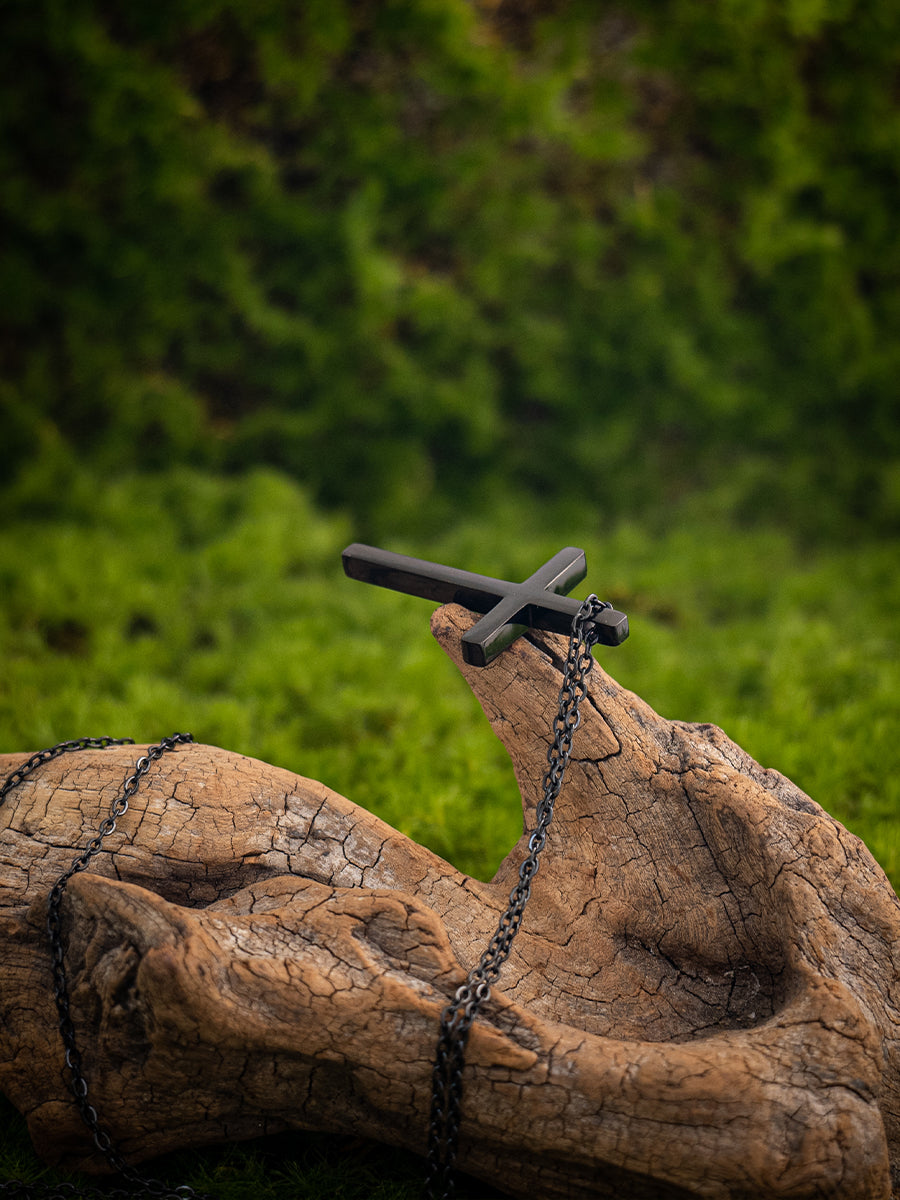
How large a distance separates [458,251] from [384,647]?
3.02 meters

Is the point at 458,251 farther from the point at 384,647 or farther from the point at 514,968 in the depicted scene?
the point at 514,968

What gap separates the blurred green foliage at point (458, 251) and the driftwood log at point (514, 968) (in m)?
4.02

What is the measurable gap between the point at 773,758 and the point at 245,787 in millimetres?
2600

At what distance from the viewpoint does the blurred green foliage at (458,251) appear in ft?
19.8

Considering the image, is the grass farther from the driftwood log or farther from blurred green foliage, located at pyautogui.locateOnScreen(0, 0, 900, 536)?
the driftwood log

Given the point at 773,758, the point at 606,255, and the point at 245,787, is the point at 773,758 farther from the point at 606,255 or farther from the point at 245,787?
the point at 606,255

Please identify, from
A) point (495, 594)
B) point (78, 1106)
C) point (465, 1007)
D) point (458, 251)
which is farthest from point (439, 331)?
point (78, 1106)

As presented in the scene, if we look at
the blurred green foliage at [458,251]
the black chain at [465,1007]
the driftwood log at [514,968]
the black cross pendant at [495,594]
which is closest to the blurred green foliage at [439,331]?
the blurred green foliage at [458,251]

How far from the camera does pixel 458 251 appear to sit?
6629 millimetres

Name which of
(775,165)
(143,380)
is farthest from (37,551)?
(775,165)

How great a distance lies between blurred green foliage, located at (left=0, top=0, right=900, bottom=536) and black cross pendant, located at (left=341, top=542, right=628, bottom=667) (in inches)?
139

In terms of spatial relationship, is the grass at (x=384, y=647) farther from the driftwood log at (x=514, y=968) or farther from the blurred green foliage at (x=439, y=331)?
the driftwood log at (x=514, y=968)

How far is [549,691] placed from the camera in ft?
9.78

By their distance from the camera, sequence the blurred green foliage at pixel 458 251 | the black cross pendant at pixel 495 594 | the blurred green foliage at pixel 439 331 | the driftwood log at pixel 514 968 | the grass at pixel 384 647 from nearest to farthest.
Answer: the driftwood log at pixel 514 968
the black cross pendant at pixel 495 594
the grass at pixel 384 647
the blurred green foliage at pixel 439 331
the blurred green foliage at pixel 458 251
